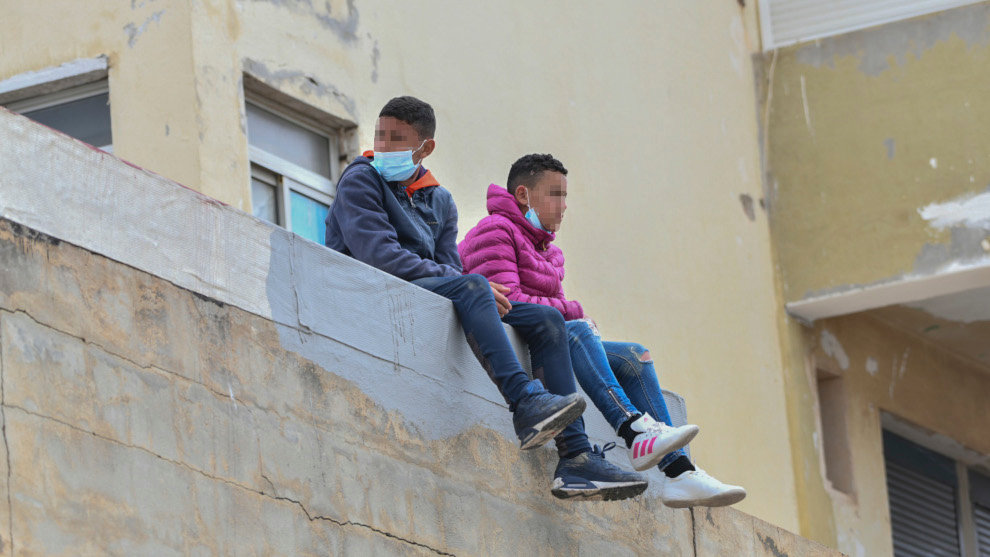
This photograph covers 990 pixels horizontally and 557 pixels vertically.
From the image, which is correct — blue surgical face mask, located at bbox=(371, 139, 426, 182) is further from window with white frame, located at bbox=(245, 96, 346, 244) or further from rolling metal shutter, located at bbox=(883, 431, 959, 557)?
rolling metal shutter, located at bbox=(883, 431, 959, 557)

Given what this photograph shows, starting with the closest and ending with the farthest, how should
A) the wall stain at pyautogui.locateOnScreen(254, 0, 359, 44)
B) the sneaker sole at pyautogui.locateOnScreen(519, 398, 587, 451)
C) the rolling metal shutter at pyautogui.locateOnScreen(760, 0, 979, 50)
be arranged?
the sneaker sole at pyautogui.locateOnScreen(519, 398, 587, 451), the wall stain at pyautogui.locateOnScreen(254, 0, 359, 44), the rolling metal shutter at pyautogui.locateOnScreen(760, 0, 979, 50)

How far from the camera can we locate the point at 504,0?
33.3 ft

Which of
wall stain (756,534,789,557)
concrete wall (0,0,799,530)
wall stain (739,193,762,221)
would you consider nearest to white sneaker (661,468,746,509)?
wall stain (756,534,789,557)

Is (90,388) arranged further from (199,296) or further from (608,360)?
(608,360)

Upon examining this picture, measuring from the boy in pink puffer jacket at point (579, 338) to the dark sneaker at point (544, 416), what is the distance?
0.55 m

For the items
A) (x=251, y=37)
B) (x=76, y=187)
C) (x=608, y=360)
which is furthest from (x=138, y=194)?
(x=251, y=37)

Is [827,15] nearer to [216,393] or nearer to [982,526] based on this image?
[982,526]

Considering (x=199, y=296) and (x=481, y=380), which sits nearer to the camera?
(x=199, y=296)

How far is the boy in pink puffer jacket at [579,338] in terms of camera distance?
588 cm

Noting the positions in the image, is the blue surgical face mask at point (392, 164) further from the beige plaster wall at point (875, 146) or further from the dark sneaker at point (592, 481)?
the beige plaster wall at point (875, 146)

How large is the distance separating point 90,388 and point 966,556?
10.8 m

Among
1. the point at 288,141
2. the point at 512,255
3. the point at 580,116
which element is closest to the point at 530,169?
the point at 512,255

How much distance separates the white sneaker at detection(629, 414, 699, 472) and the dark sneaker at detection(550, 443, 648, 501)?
6.3 inches

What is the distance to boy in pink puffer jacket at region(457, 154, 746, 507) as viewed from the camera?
5883mm
